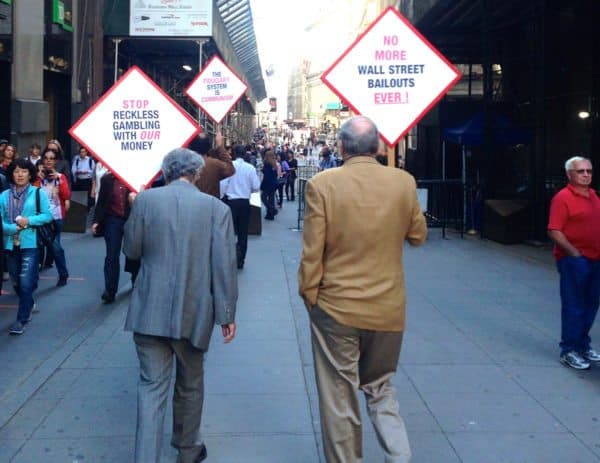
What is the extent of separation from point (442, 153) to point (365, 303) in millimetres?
16984

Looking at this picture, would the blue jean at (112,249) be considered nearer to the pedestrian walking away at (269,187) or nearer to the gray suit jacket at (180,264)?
the gray suit jacket at (180,264)

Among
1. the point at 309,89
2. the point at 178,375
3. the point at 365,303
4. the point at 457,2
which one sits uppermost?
the point at 309,89

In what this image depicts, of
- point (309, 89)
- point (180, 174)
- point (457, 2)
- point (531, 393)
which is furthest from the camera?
point (309, 89)

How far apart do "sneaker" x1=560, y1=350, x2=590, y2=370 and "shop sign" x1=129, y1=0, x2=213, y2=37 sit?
16619 mm

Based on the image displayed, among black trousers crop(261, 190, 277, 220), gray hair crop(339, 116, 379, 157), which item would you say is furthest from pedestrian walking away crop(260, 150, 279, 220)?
gray hair crop(339, 116, 379, 157)

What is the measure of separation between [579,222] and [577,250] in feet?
0.73

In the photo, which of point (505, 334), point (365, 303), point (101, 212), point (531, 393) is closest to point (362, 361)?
point (365, 303)

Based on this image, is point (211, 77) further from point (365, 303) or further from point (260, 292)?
point (365, 303)

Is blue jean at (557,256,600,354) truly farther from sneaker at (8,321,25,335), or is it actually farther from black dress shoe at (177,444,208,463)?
sneaker at (8,321,25,335)

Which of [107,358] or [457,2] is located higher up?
[457,2]

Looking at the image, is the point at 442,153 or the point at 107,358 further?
the point at 442,153

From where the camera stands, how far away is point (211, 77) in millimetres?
15641

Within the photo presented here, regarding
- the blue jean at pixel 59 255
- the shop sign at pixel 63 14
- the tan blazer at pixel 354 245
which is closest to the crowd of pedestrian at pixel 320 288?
the tan blazer at pixel 354 245

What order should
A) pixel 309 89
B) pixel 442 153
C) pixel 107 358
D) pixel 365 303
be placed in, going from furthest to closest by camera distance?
pixel 309 89 < pixel 442 153 < pixel 107 358 < pixel 365 303
